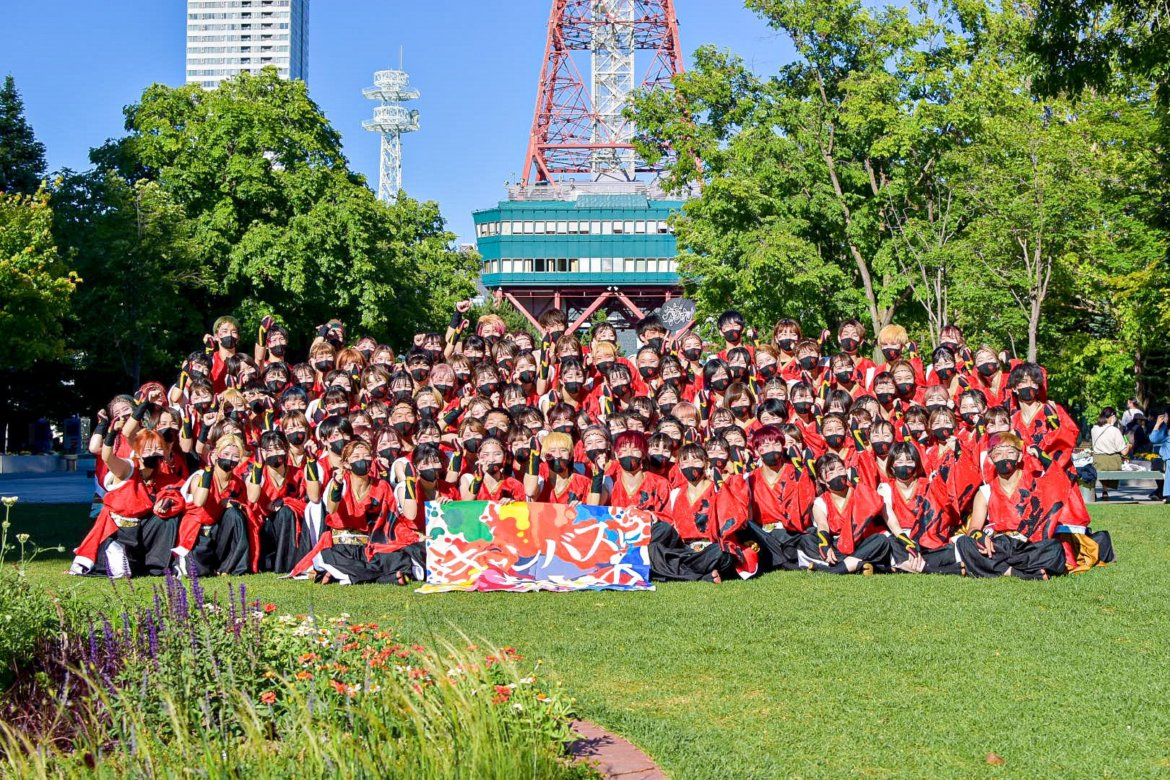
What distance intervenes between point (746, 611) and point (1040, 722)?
11.1 ft

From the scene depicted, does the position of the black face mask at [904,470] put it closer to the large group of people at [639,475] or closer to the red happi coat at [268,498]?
the large group of people at [639,475]

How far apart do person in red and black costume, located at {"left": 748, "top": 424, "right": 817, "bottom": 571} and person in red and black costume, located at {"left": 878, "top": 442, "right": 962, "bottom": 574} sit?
0.78m

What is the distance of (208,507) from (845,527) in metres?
6.32

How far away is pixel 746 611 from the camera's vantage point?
9.34 meters

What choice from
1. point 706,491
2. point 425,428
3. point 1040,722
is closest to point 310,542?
point 425,428

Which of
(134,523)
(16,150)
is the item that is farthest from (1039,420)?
(16,150)

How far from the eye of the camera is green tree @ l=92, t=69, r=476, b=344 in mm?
34031

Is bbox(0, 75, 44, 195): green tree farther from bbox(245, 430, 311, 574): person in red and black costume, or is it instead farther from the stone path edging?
the stone path edging

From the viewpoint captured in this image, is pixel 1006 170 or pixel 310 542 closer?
pixel 310 542

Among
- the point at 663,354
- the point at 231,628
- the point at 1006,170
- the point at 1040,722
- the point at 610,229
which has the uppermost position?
the point at 610,229

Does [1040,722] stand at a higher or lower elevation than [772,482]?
lower

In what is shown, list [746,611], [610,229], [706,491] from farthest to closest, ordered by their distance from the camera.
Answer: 1. [610,229]
2. [706,491]
3. [746,611]

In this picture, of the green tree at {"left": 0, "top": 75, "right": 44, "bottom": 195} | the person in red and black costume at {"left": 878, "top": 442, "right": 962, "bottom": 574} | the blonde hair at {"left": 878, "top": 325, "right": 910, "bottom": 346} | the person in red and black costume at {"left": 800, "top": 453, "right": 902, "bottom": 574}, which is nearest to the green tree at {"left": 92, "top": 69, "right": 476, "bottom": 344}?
the green tree at {"left": 0, "top": 75, "right": 44, "bottom": 195}

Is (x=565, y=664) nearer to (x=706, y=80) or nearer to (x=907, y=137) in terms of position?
(x=907, y=137)
